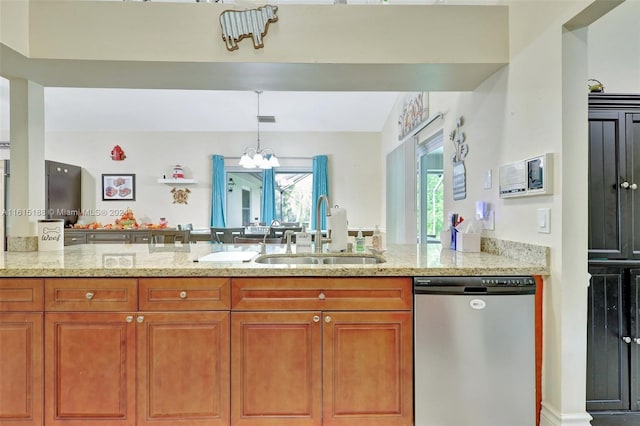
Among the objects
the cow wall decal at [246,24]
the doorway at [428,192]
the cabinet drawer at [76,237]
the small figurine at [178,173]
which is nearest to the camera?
the cow wall decal at [246,24]

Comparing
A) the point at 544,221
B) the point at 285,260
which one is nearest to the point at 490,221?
the point at 544,221

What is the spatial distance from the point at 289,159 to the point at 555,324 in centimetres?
492

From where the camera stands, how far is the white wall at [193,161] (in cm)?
577

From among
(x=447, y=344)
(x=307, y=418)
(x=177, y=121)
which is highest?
(x=177, y=121)

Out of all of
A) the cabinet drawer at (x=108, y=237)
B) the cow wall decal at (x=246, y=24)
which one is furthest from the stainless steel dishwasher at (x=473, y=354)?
the cabinet drawer at (x=108, y=237)

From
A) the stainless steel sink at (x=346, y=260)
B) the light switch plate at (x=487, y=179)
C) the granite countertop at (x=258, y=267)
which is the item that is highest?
the light switch plate at (x=487, y=179)

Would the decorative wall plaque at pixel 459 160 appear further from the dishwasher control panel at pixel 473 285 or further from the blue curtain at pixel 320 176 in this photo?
the blue curtain at pixel 320 176

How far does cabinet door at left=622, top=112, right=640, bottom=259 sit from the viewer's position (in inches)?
71.0

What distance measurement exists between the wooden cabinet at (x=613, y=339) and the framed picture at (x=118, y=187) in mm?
6288

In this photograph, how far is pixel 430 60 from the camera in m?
2.01

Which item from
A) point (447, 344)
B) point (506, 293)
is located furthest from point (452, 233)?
point (447, 344)

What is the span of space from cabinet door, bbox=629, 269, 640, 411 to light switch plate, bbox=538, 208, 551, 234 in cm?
63

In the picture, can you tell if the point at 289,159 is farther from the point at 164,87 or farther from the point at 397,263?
the point at 397,263

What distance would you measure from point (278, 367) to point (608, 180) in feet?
6.63
